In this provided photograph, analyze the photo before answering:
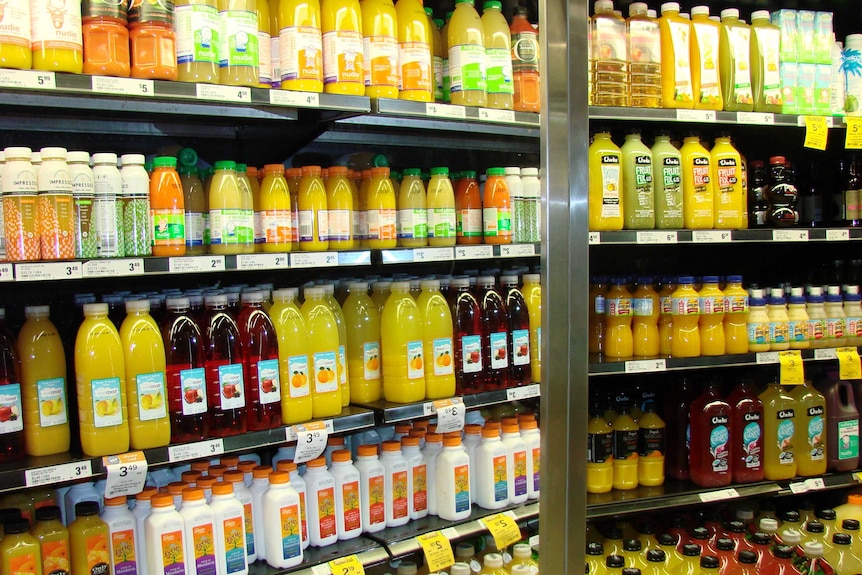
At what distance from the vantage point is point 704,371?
137 inches

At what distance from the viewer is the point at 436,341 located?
2775 millimetres

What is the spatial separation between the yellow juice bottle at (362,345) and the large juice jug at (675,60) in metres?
1.45

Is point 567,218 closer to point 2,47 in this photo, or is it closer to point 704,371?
point 2,47

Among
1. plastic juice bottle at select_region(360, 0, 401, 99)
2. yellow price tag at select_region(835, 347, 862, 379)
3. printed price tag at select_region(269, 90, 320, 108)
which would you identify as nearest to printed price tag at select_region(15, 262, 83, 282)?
printed price tag at select_region(269, 90, 320, 108)

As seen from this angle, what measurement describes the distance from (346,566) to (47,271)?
4.25 ft

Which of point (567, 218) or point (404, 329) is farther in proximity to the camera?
point (404, 329)

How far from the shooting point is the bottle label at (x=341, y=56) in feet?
8.22

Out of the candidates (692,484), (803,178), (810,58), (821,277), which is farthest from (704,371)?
(810,58)

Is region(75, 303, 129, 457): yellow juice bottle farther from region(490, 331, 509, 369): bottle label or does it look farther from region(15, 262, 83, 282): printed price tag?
region(490, 331, 509, 369): bottle label

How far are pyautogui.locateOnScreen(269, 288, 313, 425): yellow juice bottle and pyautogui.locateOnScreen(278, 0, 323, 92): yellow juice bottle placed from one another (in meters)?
0.68

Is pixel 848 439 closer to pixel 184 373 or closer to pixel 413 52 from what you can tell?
pixel 413 52

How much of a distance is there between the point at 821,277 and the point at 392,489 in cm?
239

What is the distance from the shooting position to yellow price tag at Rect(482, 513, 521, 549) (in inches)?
108

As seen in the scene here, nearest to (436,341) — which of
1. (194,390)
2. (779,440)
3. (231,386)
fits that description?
(231,386)
